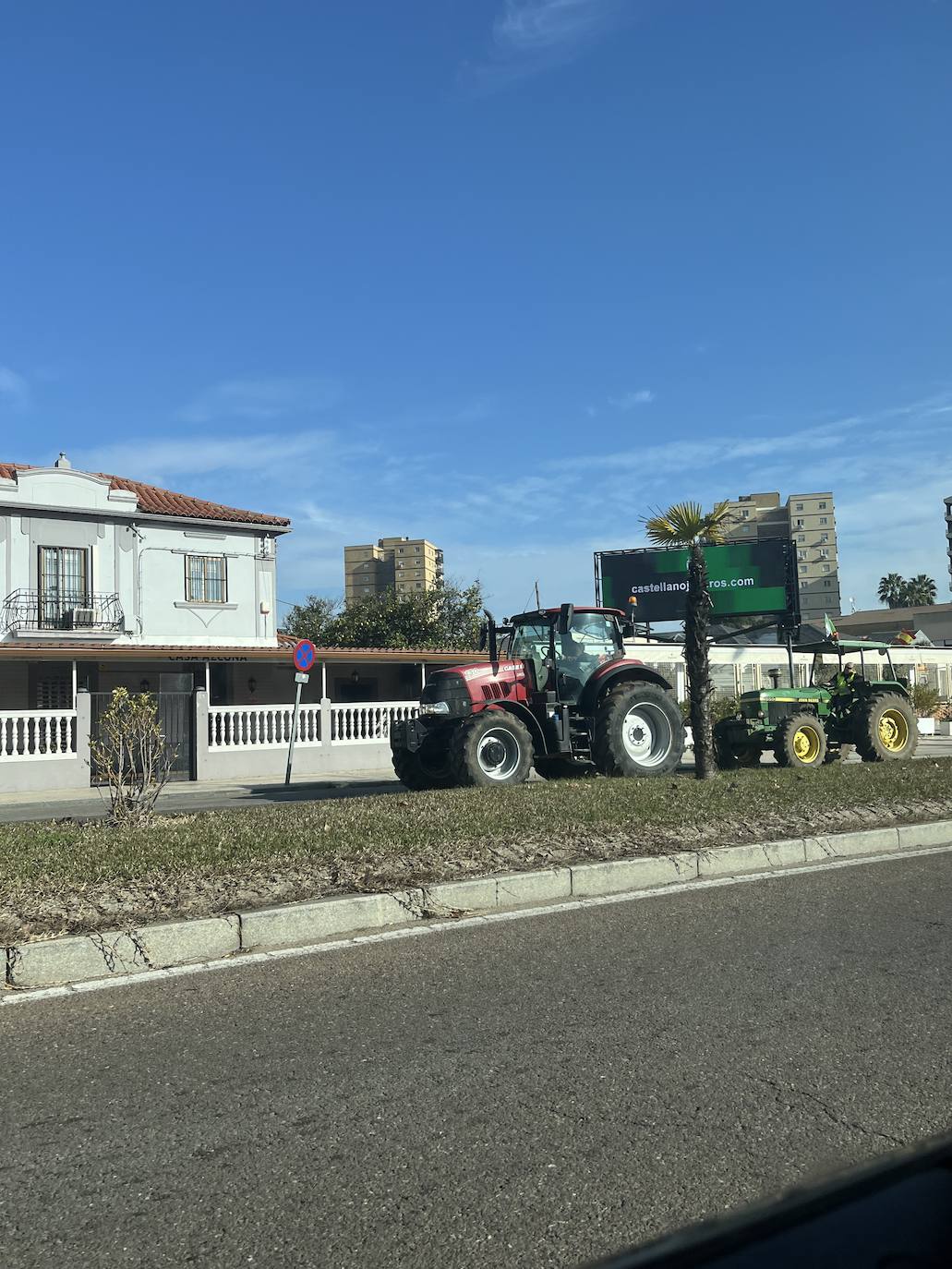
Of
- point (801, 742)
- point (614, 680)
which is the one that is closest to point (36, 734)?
point (614, 680)

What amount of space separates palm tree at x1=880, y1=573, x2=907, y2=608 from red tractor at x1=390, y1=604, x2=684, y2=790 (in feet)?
349

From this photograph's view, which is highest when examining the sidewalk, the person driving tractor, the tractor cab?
the tractor cab

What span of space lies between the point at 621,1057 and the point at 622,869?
3.60 m

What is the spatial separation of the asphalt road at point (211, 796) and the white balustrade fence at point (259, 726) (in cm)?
160

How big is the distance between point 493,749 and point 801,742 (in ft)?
21.2

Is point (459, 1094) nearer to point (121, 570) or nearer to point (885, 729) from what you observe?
point (885, 729)

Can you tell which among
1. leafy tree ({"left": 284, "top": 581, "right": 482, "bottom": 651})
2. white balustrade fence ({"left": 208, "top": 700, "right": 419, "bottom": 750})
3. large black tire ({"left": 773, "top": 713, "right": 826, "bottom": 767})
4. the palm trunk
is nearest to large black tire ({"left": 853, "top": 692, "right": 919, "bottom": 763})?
large black tire ({"left": 773, "top": 713, "right": 826, "bottom": 767})

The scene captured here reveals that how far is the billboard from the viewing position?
41438 millimetres

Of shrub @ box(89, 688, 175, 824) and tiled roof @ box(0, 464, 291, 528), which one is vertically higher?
tiled roof @ box(0, 464, 291, 528)

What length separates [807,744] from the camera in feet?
57.8

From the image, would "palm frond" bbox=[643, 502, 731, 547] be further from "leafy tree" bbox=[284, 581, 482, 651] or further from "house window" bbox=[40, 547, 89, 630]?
"leafy tree" bbox=[284, 581, 482, 651]

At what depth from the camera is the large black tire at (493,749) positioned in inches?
523

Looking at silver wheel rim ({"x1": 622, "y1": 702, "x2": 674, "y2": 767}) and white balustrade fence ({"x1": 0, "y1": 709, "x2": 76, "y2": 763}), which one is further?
white balustrade fence ({"x1": 0, "y1": 709, "x2": 76, "y2": 763})

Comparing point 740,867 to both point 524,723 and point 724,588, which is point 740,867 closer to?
point 524,723
